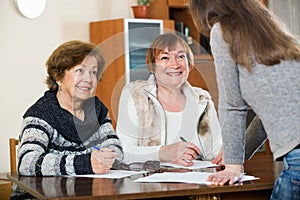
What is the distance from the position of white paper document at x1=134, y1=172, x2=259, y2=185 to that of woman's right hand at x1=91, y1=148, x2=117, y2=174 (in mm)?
208

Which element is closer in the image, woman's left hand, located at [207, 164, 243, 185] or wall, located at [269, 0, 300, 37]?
woman's left hand, located at [207, 164, 243, 185]

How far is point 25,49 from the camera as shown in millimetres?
4770

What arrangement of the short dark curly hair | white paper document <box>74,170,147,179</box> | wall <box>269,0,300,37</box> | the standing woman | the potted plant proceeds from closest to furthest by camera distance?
the standing woman, white paper document <box>74,170,147,179</box>, the short dark curly hair, the potted plant, wall <box>269,0,300,37</box>

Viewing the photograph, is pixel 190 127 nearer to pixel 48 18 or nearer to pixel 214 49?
pixel 214 49

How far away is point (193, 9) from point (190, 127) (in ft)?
1.73

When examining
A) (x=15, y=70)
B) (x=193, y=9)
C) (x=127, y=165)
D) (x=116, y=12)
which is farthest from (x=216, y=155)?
(x=116, y=12)

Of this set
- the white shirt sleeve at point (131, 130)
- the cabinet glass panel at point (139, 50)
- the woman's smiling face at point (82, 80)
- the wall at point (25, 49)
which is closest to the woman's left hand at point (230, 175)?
the white shirt sleeve at point (131, 130)

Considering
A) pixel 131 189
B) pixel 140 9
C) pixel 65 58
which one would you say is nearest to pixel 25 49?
pixel 140 9

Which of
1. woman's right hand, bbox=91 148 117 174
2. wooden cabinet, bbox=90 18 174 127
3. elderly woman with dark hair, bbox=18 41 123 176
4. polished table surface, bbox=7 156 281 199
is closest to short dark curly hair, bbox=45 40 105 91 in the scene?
elderly woman with dark hair, bbox=18 41 123 176

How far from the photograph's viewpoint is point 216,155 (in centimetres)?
239

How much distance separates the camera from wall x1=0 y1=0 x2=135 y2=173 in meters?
4.66

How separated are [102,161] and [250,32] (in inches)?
30.1

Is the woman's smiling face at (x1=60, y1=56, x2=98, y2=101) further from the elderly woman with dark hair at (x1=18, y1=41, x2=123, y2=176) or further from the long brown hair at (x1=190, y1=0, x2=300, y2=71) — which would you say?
the long brown hair at (x1=190, y1=0, x2=300, y2=71)

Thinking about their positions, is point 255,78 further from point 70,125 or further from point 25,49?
point 25,49
